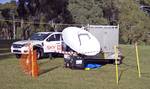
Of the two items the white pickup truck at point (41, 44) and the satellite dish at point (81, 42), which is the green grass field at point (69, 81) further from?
the white pickup truck at point (41, 44)

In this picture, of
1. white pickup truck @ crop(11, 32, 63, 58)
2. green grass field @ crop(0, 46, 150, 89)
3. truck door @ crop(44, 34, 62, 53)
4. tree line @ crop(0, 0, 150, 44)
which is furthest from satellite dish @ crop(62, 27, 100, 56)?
tree line @ crop(0, 0, 150, 44)

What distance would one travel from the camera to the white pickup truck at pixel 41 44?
30.2 meters

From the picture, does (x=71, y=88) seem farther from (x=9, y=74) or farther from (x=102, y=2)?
(x=102, y=2)

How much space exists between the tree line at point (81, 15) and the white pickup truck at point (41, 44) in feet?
121

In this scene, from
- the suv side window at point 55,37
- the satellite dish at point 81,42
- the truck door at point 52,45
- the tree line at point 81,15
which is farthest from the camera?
the tree line at point 81,15

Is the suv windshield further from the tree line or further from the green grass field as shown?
the tree line

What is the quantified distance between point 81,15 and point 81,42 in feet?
186

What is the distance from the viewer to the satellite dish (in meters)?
24.0

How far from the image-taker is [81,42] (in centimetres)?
2441

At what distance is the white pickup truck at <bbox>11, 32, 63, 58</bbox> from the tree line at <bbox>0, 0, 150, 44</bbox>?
3678 cm

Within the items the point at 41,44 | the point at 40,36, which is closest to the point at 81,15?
the point at 40,36

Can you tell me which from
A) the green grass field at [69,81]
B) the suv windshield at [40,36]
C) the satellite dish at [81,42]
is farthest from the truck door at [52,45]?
the green grass field at [69,81]

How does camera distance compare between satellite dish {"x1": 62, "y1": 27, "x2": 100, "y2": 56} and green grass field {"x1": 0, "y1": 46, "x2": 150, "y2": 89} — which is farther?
satellite dish {"x1": 62, "y1": 27, "x2": 100, "y2": 56}

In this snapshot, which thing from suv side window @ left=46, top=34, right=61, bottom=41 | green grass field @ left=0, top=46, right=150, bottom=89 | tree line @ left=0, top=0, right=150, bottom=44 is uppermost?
tree line @ left=0, top=0, right=150, bottom=44
